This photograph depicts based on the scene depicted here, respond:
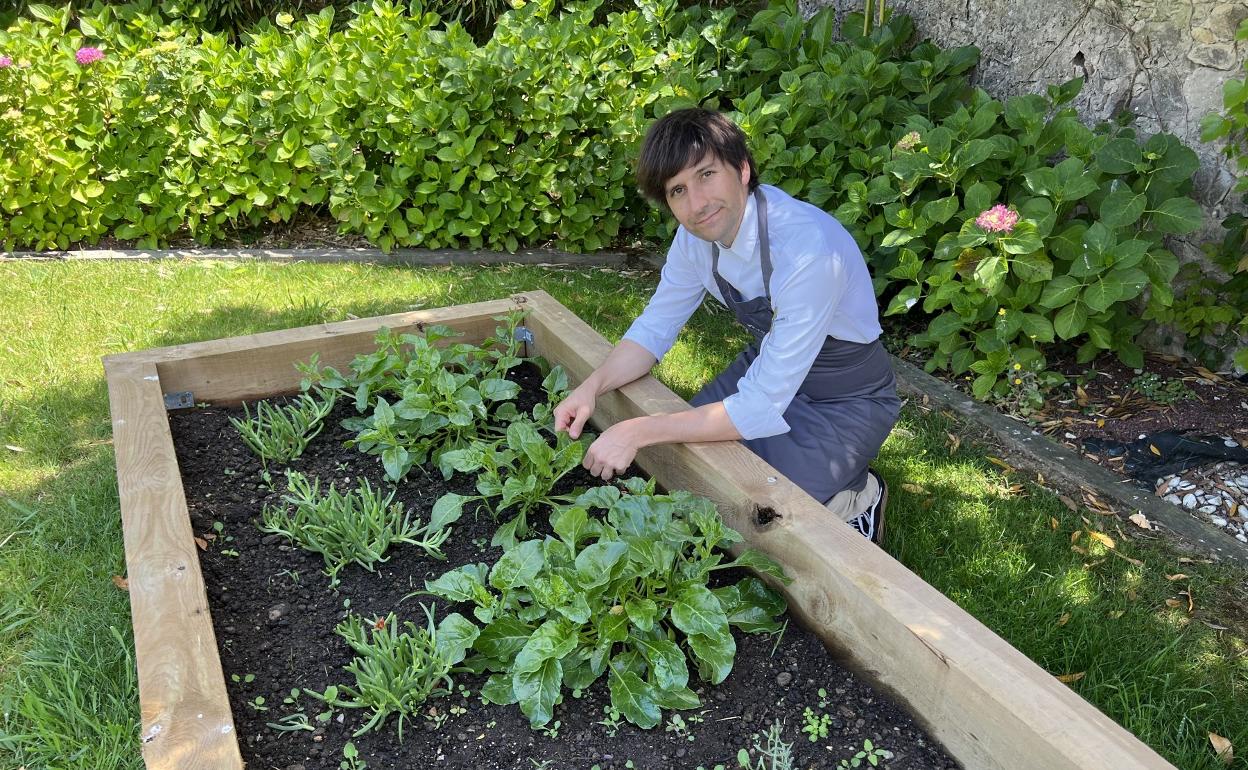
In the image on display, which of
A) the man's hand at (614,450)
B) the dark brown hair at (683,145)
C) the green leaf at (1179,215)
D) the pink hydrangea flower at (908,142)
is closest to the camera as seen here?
the man's hand at (614,450)

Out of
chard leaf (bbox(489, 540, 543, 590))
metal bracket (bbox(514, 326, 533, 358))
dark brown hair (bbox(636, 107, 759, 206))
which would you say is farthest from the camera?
metal bracket (bbox(514, 326, 533, 358))

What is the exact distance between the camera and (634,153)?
5.05m

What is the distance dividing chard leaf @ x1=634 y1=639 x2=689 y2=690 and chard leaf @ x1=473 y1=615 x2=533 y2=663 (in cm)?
23

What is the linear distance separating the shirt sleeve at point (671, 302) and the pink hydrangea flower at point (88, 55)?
13.2ft

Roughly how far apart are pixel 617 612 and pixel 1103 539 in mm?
1914

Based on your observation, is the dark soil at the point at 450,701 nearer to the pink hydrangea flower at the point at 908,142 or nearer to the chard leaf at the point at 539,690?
the chard leaf at the point at 539,690

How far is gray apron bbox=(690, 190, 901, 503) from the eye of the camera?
2736 millimetres

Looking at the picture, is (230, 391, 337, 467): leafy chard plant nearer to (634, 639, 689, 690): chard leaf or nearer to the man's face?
the man's face

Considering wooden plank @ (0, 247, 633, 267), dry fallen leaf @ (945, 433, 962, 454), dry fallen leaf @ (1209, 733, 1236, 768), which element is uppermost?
dry fallen leaf @ (1209, 733, 1236, 768)

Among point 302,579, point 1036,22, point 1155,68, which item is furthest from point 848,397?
point 1036,22

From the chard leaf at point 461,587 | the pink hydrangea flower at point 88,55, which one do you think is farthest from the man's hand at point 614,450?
the pink hydrangea flower at point 88,55

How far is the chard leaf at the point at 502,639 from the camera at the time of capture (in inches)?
69.4

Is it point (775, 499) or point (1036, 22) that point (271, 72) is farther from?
point (775, 499)

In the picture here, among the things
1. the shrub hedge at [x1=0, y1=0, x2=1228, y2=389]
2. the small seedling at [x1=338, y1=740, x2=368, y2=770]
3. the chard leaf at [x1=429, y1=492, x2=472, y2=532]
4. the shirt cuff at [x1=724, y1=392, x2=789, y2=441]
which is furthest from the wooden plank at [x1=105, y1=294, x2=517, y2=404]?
the shrub hedge at [x1=0, y1=0, x2=1228, y2=389]
